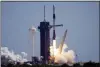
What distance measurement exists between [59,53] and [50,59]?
152cm

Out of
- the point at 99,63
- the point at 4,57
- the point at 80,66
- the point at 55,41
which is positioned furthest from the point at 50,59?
the point at 99,63

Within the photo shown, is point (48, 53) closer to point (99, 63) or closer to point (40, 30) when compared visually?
point (40, 30)

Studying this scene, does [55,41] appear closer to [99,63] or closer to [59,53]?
[59,53]

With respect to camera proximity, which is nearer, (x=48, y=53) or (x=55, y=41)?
(x=55, y=41)

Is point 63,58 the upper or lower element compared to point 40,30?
lower

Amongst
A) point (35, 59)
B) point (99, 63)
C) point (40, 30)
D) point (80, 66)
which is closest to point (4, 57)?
point (35, 59)

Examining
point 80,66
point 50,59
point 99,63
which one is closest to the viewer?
point 99,63

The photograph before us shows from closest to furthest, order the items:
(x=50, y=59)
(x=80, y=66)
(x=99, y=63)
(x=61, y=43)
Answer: (x=99, y=63), (x=80, y=66), (x=61, y=43), (x=50, y=59)

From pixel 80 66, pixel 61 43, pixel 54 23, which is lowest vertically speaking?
pixel 80 66

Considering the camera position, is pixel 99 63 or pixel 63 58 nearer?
pixel 99 63

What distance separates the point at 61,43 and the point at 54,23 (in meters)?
3.41

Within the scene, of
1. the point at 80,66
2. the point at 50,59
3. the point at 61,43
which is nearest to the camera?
the point at 80,66

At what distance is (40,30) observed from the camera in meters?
31.9

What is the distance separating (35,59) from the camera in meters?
30.6
